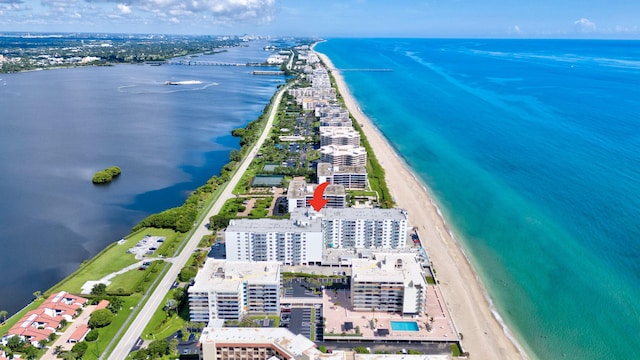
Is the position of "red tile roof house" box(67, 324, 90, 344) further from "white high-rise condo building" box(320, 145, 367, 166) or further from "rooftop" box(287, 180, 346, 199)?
"white high-rise condo building" box(320, 145, 367, 166)

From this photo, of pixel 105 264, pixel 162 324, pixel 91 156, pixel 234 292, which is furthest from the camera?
pixel 91 156

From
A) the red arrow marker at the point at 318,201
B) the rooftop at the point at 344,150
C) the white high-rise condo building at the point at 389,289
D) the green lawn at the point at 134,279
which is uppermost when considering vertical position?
the rooftop at the point at 344,150

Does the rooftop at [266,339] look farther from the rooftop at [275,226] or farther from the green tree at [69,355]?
the rooftop at [275,226]

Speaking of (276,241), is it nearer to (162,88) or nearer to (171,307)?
(171,307)

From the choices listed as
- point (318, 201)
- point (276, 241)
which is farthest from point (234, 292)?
point (318, 201)

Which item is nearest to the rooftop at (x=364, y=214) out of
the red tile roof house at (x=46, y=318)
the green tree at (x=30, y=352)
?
the red tile roof house at (x=46, y=318)
